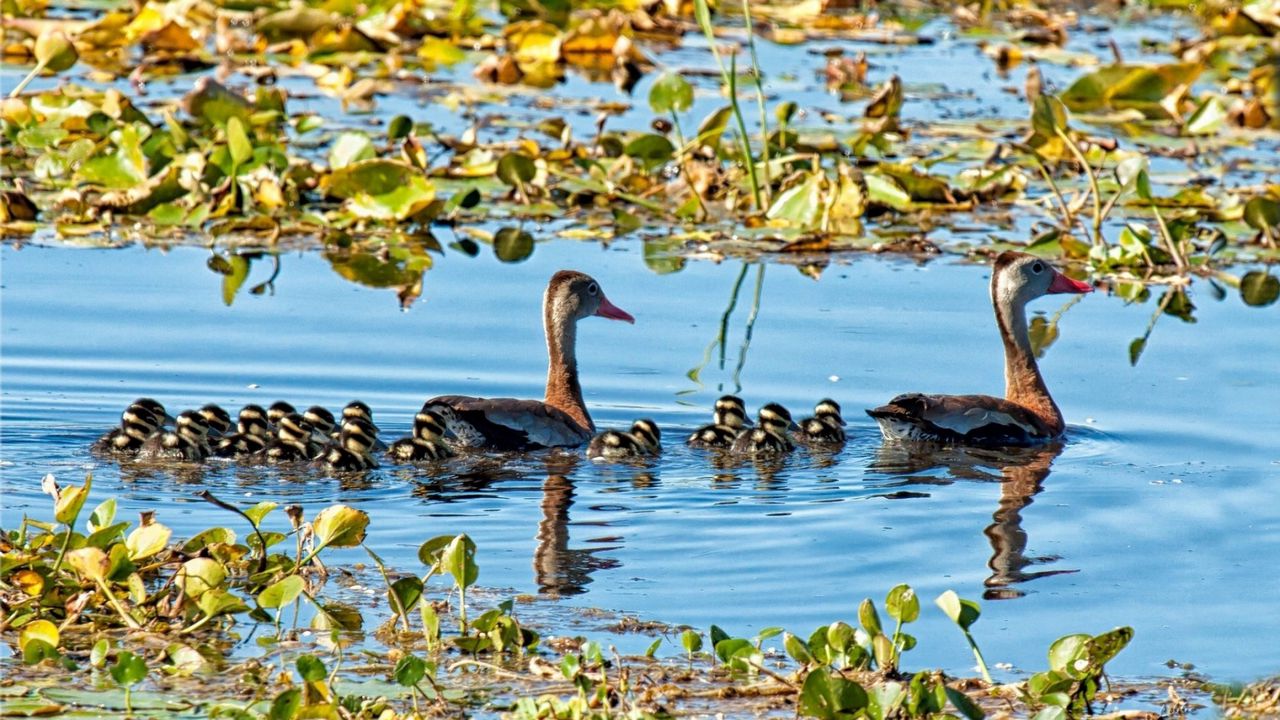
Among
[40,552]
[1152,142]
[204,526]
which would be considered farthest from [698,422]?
[1152,142]

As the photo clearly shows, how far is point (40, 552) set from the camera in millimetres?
7152

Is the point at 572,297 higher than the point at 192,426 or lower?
higher

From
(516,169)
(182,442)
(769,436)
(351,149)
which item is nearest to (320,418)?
(182,442)

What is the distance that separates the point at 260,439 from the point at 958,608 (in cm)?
452

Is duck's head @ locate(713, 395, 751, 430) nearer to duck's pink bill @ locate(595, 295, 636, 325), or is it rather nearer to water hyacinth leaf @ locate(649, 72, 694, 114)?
duck's pink bill @ locate(595, 295, 636, 325)

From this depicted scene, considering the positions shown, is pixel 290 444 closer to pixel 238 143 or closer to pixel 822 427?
pixel 822 427

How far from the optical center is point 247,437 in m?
9.61

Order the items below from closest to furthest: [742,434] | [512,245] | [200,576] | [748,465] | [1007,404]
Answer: [200,576] < [748,465] < [742,434] < [1007,404] < [512,245]

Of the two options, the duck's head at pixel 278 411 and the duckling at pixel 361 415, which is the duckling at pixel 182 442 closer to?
the duck's head at pixel 278 411

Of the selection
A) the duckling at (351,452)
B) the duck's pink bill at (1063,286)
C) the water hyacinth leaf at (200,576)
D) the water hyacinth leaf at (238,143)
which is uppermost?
the water hyacinth leaf at (238,143)

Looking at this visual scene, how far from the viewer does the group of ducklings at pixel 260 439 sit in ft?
31.2

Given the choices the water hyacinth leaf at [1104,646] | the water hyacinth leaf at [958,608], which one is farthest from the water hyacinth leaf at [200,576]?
the water hyacinth leaf at [1104,646]

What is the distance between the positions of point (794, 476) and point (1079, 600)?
91.2 inches

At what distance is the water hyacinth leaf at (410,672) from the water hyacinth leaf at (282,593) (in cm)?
87
